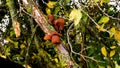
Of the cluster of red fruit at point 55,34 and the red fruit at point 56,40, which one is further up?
the cluster of red fruit at point 55,34

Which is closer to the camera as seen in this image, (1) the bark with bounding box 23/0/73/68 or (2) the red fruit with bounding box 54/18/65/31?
(1) the bark with bounding box 23/0/73/68

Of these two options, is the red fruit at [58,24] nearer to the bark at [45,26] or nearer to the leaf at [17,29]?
the bark at [45,26]

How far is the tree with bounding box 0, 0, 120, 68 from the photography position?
1.73 meters

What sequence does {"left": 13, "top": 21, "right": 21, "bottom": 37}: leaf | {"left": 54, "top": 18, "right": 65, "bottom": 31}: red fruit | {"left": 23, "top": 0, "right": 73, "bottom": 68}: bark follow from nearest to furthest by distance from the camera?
1. {"left": 23, "top": 0, "right": 73, "bottom": 68}: bark
2. {"left": 54, "top": 18, "right": 65, "bottom": 31}: red fruit
3. {"left": 13, "top": 21, "right": 21, "bottom": 37}: leaf

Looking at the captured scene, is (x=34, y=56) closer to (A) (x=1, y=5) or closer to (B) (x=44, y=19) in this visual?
(A) (x=1, y=5)

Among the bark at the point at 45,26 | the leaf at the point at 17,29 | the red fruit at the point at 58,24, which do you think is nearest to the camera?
the bark at the point at 45,26

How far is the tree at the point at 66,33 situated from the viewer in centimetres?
173

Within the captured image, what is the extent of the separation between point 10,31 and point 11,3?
23.9 inches

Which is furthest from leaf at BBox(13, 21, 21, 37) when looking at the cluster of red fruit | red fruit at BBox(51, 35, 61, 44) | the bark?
red fruit at BBox(51, 35, 61, 44)

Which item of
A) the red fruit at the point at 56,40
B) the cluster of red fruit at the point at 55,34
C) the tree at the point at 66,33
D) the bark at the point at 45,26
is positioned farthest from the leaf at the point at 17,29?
the red fruit at the point at 56,40

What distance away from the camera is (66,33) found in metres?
2.31

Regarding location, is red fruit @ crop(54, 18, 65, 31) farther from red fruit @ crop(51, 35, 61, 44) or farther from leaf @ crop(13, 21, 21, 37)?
leaf @ crop(13, 21, 21, 37)

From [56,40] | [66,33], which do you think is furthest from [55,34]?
[66,33]

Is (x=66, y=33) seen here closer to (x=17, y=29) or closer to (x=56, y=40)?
(x=17, y=29)
